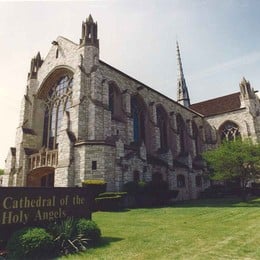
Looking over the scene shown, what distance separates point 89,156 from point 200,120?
27472mm

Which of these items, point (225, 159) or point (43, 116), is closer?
point (225, 159)

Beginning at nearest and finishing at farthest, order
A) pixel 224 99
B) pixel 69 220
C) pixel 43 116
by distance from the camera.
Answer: pixel 69 220
pixel 43 116
pixel 224 99

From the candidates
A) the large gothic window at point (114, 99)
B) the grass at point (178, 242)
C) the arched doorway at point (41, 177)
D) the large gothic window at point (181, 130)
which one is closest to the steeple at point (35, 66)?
the large gothic window at point (114, 99)

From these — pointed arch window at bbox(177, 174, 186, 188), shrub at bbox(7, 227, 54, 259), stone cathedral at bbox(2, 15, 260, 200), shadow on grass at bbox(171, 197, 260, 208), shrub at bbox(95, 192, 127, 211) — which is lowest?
shrub at bbox(7, 227, 54, 259)

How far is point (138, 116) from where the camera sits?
29406mm

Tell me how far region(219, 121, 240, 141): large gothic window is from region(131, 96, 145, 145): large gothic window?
1637 centimetres

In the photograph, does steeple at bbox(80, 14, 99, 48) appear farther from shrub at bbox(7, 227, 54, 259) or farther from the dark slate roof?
the dark slate roof

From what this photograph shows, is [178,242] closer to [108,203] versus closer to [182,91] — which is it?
[108,203]

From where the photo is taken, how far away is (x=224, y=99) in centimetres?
4506

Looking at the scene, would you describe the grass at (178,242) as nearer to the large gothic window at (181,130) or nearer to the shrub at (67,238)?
the shrub at (67,238)

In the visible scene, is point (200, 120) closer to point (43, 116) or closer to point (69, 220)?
point (43, 116)

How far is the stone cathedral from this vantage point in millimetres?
19469

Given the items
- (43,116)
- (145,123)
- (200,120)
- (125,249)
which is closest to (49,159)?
(43,116)

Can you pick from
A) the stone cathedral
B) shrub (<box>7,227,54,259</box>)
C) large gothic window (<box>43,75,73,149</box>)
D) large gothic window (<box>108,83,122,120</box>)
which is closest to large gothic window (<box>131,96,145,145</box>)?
the stone cathedral
